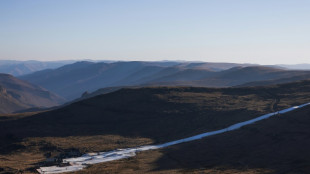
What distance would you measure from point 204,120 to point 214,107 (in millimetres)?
6362

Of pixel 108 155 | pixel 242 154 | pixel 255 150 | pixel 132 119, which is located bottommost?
pixel 108 155

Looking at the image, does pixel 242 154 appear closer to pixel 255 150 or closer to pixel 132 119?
pixel 255 150

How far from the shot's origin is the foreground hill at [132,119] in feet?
146

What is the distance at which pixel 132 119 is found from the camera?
5769 cm

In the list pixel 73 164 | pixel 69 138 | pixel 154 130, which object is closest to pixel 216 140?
pixel 154 130

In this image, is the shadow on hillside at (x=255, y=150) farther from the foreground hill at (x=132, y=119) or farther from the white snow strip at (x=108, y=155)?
the foreground hill at (x=132, y=119)

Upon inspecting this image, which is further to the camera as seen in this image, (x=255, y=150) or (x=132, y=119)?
(x=132, y=119)

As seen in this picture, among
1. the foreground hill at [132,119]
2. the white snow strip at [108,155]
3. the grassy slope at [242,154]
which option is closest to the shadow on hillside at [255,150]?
the grassy slope at [242,154]

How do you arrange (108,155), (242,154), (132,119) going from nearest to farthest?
(242,154), (108,155), (132,119)

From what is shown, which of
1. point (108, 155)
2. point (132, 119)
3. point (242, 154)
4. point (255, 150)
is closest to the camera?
point (242, 154)

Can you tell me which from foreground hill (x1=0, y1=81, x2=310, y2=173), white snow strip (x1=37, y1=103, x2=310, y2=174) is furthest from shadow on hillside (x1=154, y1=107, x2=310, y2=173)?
foreground hill (x1=0, y1=81, x2=310, y2=173)

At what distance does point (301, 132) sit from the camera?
38594 mm

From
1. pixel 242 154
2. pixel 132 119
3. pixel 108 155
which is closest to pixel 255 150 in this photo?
pixel 242 154

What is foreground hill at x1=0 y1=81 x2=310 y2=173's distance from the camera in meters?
44.5
